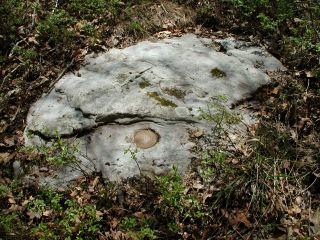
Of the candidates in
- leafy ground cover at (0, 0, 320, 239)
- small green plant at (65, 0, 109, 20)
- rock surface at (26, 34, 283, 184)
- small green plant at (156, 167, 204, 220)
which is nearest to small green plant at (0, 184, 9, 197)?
leafy ground cover at (0, 0, 320, 239)

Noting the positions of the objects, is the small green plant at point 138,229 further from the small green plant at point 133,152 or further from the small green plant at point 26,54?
the small green plant at point 26,54

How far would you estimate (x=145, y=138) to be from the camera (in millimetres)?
4598

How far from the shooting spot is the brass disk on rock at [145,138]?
14.9 ft

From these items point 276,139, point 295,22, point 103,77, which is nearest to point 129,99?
point 103,77

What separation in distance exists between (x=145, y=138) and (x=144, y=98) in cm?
63

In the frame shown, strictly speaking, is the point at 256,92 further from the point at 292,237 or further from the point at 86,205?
the point at 86,205

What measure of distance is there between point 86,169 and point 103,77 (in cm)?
152

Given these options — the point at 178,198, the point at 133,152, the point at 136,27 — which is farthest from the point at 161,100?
the point at 136,27

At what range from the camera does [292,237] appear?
12.4 feet

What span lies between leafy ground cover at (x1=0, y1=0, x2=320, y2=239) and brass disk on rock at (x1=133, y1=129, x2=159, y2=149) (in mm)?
486

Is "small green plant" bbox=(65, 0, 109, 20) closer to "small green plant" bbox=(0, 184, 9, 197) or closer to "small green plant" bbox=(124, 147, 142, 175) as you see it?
"small green plant" bbox=(124, 147, 142, 175)

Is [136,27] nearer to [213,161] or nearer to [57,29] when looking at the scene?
[57,29]

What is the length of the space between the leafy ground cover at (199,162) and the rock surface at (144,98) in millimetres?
200

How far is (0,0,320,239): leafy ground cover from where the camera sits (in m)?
3.92
